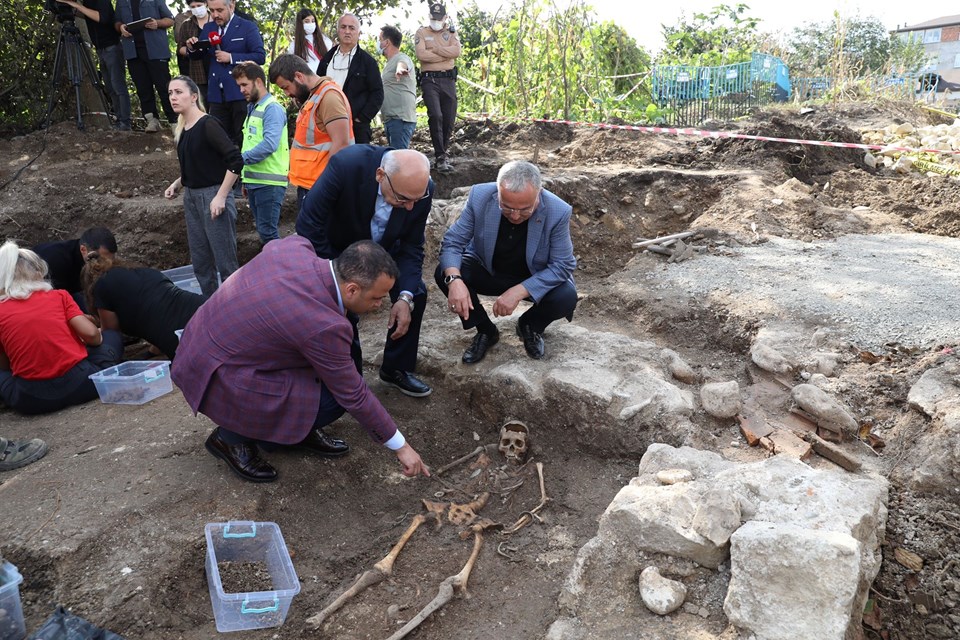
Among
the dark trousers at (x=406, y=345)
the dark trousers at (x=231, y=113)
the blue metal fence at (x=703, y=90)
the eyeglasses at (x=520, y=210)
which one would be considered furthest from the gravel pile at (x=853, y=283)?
the blue metal fence at (x=703, y=90)

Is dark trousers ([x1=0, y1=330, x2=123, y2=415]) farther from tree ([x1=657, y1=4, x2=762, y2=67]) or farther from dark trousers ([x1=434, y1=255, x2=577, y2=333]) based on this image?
tree ([x1=657, y1=4, x2=762, y2=67])

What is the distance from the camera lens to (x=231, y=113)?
6469 mm

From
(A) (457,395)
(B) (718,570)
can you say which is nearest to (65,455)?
(A) (457,395)

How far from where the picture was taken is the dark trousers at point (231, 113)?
20.9 feet

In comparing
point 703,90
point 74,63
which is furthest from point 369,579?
point 703,90

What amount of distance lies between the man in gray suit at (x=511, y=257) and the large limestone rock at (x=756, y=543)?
149 centimetres

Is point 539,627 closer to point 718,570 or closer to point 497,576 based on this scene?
point 497,576

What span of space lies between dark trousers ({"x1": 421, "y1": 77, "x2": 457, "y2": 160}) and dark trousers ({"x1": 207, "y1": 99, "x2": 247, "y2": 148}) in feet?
7.06

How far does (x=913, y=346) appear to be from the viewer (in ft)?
13.4

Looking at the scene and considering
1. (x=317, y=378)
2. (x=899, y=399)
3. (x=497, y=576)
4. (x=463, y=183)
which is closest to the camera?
(x=497, y=576)

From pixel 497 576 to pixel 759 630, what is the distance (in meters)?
1.15

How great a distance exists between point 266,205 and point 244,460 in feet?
8.39

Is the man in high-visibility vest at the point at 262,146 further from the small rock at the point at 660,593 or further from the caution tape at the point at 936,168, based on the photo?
the caution tape at the point at 936,168

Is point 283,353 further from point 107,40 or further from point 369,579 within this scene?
point 107,40
